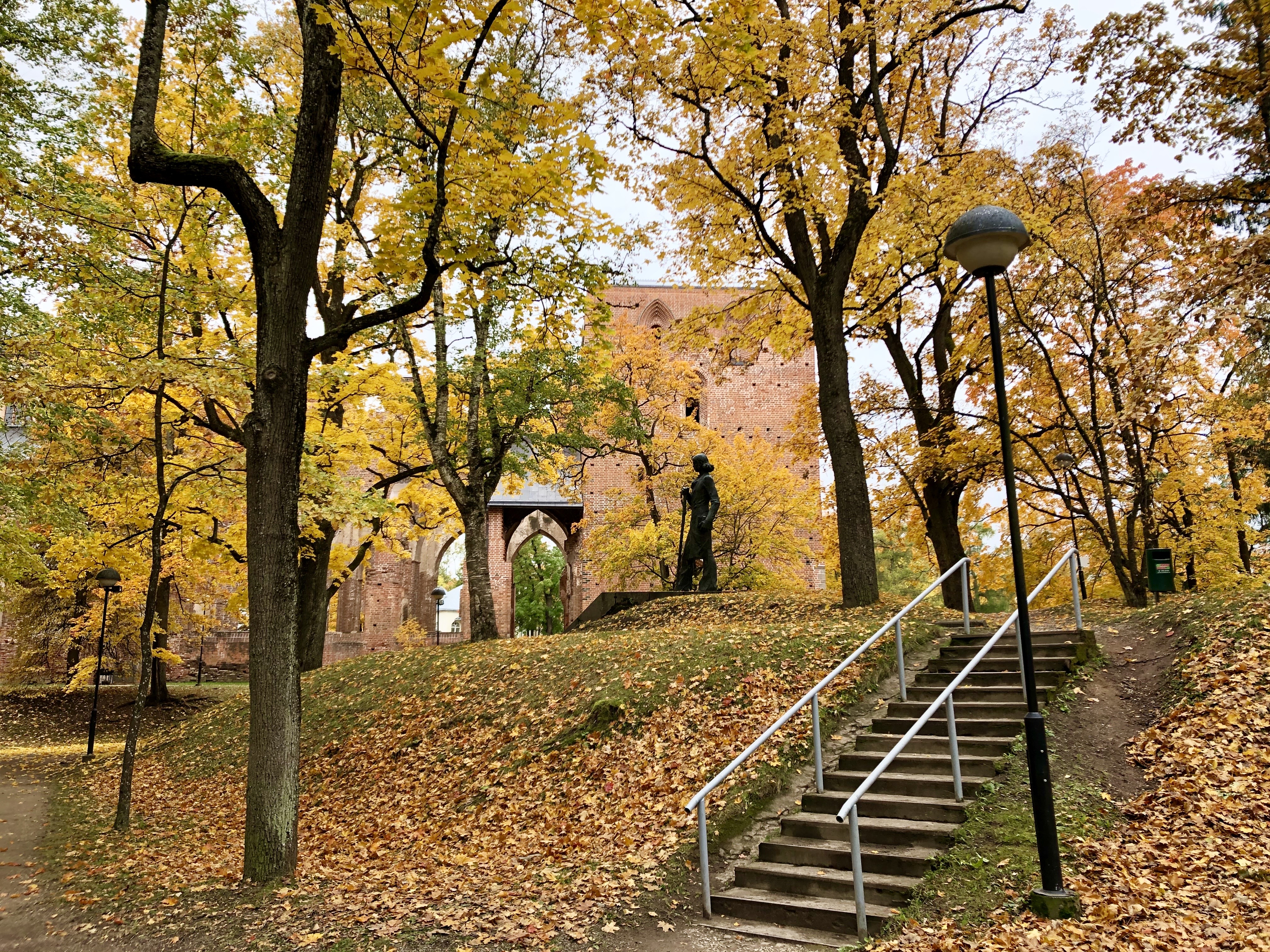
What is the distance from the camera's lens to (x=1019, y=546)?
5273 mm

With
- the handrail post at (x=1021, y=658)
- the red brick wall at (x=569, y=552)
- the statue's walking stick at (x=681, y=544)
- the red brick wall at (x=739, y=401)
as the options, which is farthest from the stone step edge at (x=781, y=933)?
the red brick wall at (x=739, y=401)

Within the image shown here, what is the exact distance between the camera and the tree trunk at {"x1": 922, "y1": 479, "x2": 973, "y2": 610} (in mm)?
16266

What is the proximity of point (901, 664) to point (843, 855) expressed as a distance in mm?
2646

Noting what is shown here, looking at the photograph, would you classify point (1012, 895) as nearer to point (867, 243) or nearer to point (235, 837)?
point (235, 837)

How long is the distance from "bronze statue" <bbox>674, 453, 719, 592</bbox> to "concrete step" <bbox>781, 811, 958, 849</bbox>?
8044 millimetres

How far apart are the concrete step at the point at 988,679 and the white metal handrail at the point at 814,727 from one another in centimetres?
26

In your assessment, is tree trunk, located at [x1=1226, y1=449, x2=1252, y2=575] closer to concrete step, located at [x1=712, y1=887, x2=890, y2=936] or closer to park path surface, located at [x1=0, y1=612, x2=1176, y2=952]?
park path surface, located at [x1=0, y1=612, x2=1176, y2=952]

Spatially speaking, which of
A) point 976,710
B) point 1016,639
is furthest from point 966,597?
point 976,710

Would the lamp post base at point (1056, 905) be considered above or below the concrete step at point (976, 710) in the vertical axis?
below

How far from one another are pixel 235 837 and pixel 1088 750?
8.53m

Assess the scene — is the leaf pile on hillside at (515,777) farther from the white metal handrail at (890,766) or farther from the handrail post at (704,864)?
the white metal handrail at (890,766)

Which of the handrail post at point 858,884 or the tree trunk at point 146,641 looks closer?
the handrail post at point 858,884

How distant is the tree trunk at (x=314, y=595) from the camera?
16.7 m

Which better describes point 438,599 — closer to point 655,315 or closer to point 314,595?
point 655,315
